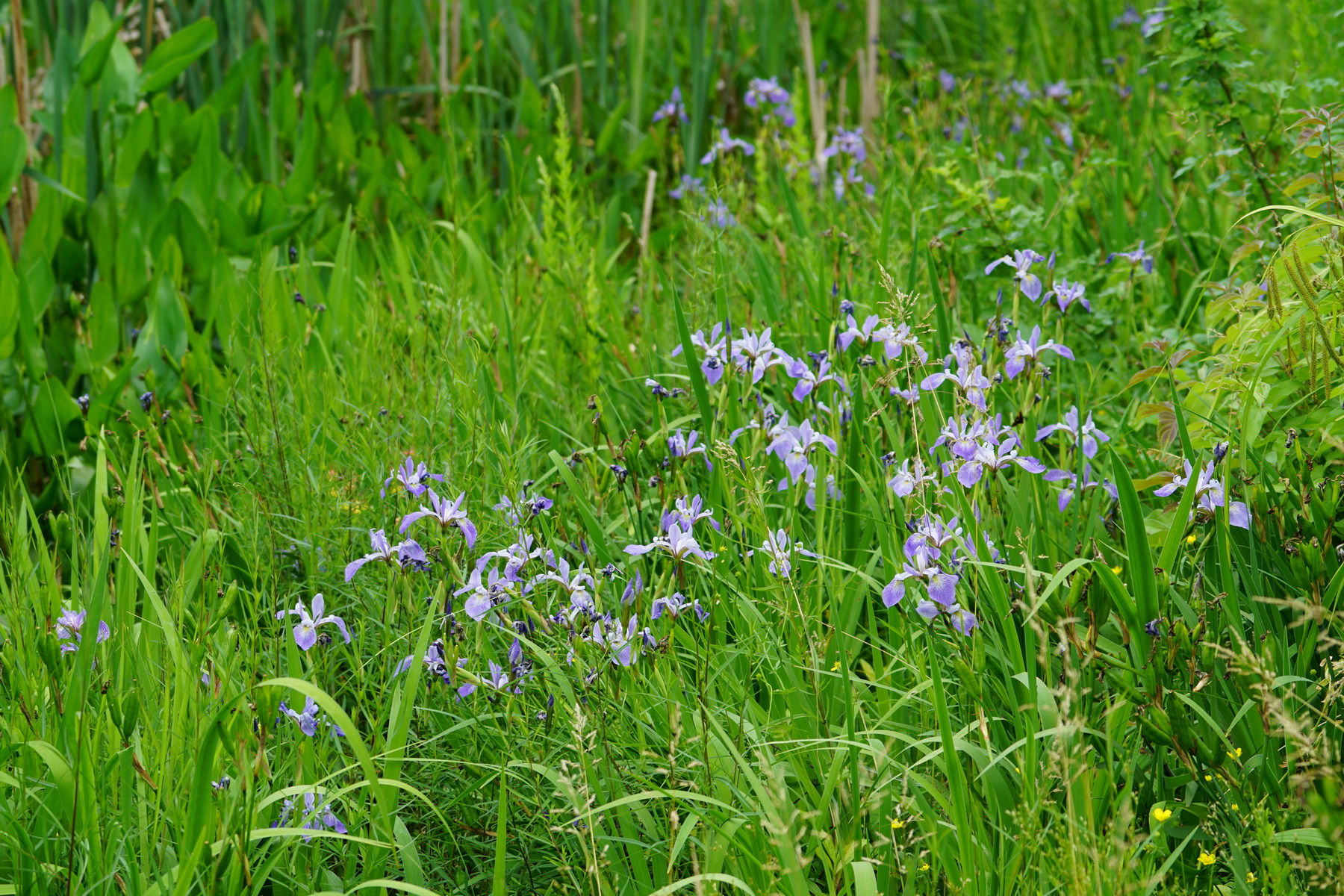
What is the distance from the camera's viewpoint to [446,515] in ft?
5.35

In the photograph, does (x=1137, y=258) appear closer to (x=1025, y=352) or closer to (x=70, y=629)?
(x=1025, y=352)

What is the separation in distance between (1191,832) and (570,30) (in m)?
3.88

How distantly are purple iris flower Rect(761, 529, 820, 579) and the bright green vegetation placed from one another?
1.1 inches

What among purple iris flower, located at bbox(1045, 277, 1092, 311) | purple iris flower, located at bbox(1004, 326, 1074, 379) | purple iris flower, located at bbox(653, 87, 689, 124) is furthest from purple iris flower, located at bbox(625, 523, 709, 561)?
purple iris flower, located at bbox(653, 87, 689, 124)

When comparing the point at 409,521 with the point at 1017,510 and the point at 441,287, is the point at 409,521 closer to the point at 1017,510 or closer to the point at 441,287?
the point at 1017,510

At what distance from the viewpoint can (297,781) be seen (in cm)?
158

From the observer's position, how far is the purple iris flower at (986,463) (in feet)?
5.48

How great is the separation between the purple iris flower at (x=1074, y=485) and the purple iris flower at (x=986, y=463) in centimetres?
11

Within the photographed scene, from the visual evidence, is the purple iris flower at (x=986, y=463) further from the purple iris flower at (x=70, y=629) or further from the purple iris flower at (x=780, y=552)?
the purple iris flower at (x=70, y=629)

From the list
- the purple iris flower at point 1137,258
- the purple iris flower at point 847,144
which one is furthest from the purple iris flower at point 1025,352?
the purple iris flower at point 847,144

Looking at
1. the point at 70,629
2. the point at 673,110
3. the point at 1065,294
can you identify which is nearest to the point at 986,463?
the point at 1065,294

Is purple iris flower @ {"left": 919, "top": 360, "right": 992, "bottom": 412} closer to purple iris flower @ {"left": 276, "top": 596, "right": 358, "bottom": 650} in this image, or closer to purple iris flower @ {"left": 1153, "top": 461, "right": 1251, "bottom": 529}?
purple iris flower @ {"left": 1153, "top": 461, "right": 1251, "bottom": 529}

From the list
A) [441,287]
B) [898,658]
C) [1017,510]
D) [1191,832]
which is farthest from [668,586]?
[441,287]

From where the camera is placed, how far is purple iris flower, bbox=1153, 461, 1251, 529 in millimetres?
1653
